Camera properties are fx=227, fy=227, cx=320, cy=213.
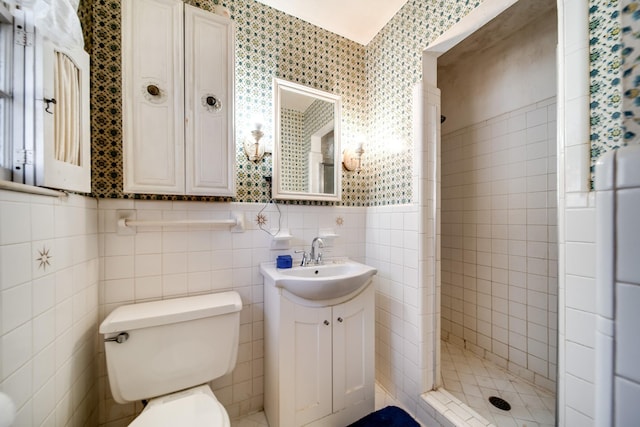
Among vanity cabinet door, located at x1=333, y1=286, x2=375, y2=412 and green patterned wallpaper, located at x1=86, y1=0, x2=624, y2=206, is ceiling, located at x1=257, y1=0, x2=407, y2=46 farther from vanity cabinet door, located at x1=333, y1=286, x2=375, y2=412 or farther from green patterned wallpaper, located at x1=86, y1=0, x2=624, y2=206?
vanity cabinet door, located at x1=333, y1=286, x2=375, y2=412

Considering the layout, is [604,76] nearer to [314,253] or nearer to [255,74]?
[314,253]

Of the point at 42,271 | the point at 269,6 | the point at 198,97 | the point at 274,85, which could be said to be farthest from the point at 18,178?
the point at 269,6

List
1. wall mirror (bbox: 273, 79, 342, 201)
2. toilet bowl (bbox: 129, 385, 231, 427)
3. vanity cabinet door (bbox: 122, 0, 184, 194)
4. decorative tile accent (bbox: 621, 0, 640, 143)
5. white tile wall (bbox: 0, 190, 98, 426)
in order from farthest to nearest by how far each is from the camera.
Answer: wall mirror (bbox: 273, 79, 342, 201), vanity cabinet door (bbox: 122, 0, 184, 194), toilet bowl (bbox: 129, 385, 231, 427), white tile wall (bbox: 0, 190, 98, 426), decorative tile accent (bbox: 621, 0, 640, 143)

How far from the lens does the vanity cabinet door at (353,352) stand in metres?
1.32

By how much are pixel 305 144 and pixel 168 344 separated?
139 centimetres

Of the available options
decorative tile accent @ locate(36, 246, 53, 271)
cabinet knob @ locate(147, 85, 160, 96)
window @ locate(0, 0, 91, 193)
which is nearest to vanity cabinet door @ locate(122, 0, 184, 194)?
cabinet knob @ locate(147, 85, 160, 96)

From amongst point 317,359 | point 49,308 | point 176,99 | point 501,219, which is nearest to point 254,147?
point 176,99

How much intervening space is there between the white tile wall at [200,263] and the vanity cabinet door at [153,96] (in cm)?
20

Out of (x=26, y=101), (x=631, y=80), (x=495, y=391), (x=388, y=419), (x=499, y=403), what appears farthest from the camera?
(x=495, y=391)

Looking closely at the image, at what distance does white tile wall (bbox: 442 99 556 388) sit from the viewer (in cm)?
158

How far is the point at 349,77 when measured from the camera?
1831mm

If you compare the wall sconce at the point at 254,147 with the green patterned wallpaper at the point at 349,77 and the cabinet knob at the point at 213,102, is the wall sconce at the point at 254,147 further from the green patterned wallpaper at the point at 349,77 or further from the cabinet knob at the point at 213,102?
the cabinet knob at the point at 213,102

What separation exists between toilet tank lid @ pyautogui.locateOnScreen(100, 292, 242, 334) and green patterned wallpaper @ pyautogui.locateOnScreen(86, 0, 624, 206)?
1.87 feet

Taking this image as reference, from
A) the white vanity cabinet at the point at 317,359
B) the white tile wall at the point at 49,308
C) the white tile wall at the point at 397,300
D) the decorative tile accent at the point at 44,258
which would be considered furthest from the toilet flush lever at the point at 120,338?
the white tile wall at the point at 397,300
